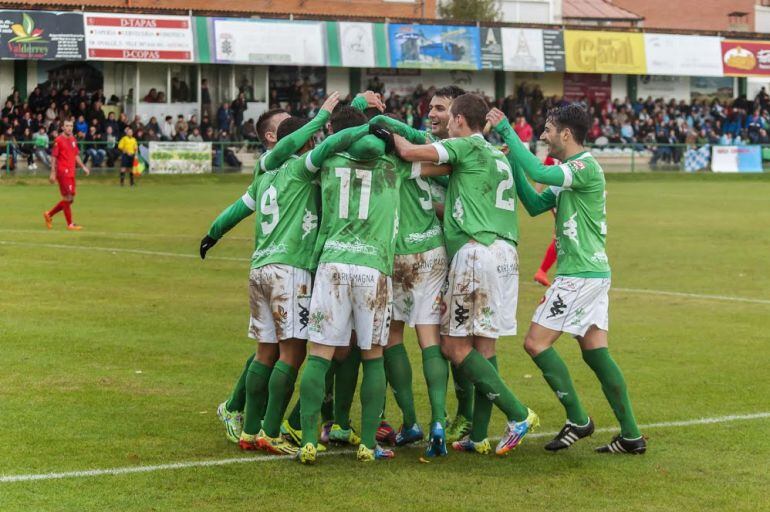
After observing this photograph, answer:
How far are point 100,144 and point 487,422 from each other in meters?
34.0

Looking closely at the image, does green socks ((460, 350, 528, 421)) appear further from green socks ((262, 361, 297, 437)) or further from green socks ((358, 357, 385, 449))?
green socks ((262, 361, 297, 437))

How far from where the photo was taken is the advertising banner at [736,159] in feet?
164

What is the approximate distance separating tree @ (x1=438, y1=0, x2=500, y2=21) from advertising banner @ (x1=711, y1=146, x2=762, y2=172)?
74.0 feet

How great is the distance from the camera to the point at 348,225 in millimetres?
7609

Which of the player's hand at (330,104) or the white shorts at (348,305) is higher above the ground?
the player's hand at (330,104)

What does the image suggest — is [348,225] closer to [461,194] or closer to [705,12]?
[461,194]

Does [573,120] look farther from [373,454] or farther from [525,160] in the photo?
[373,454]

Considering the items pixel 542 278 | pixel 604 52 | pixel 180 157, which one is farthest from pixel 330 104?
pixel 604 52

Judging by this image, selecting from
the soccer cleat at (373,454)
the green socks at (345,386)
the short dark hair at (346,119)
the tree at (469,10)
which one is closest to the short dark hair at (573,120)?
the short dark hair at (346,119)

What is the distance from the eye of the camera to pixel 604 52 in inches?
2149

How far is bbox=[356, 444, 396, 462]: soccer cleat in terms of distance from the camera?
765 cm

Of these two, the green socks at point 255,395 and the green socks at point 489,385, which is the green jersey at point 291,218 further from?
the green socks at point 489,385

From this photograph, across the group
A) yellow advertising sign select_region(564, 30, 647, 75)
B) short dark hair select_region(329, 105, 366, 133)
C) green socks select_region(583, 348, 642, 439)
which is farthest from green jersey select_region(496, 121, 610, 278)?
yellow advertising sign select_region(564, 30, 647, 75)

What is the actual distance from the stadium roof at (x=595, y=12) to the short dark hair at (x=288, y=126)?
252 ft
